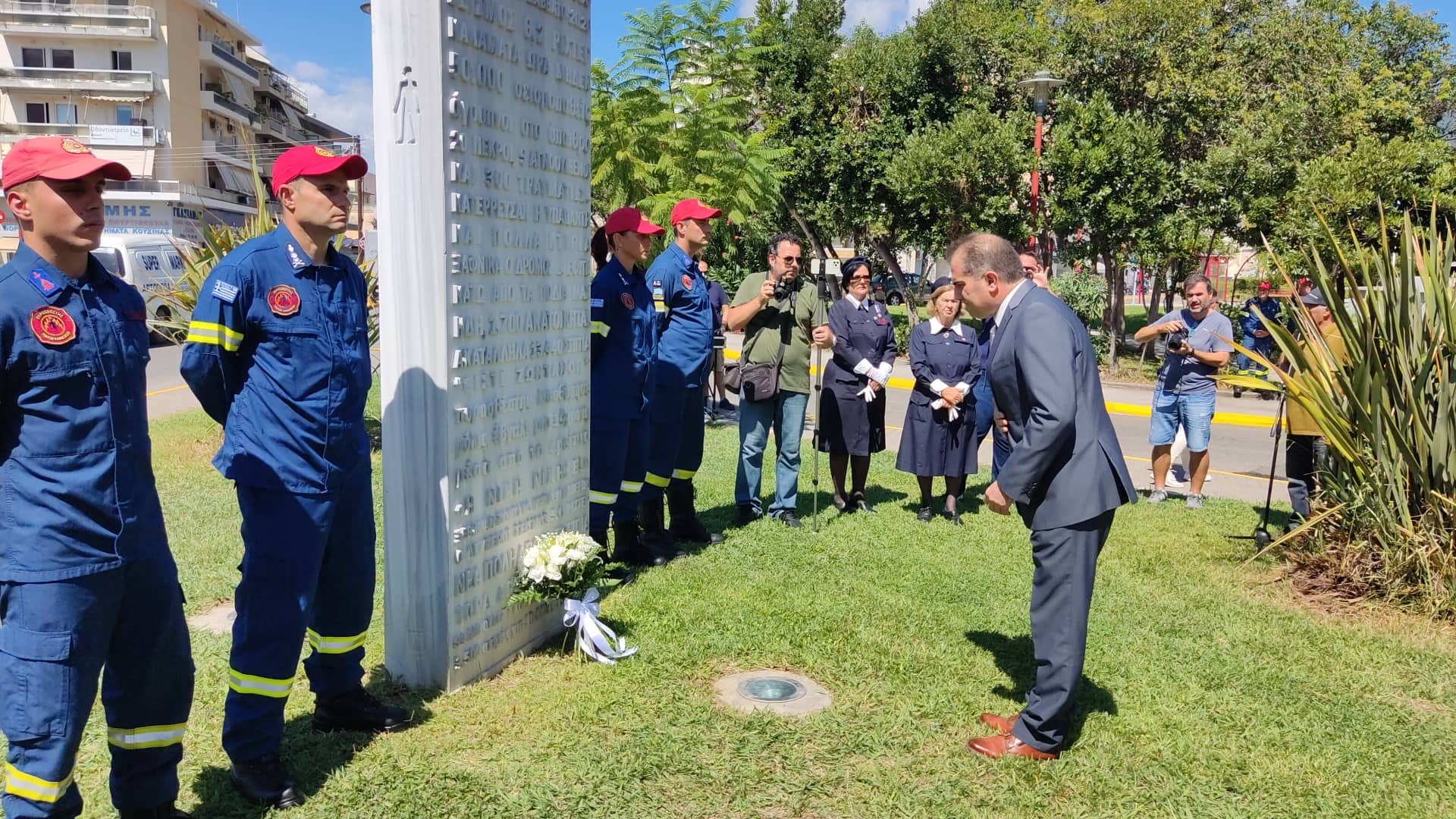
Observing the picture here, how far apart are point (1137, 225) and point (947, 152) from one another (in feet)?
13.4

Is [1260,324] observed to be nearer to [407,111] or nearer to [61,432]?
[407,111]

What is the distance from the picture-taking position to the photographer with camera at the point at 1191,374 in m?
8.35

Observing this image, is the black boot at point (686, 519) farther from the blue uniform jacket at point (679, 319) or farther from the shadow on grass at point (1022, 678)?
the shadow on grass at point (1022, 678)

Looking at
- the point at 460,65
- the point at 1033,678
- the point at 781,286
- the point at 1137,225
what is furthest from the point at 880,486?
the point at 1137,225

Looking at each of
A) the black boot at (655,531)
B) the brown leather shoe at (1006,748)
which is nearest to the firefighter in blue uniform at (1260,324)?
the black boot at (655,531)

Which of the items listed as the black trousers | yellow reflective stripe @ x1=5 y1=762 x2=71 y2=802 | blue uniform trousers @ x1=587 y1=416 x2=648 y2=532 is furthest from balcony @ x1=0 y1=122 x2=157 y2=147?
yellow reflective stripe @ x1=5 y1=762 x2=71 y2=802

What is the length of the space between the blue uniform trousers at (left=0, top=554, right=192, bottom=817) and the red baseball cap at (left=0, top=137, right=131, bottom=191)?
1107 millimetres

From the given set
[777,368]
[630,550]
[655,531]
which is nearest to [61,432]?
[630,550]

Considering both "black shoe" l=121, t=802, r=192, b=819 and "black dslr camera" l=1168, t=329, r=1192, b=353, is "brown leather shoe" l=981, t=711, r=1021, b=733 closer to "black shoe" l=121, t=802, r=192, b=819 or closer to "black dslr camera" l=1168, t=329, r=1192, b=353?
"black shoe" l=121, t=802, r=192, b=819

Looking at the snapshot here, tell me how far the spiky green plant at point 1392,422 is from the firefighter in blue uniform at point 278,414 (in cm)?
486

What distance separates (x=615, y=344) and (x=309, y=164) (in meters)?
2.45

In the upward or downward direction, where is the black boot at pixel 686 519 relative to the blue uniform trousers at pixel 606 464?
downward

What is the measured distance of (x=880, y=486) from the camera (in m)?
9.28

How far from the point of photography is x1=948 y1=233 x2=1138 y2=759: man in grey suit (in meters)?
3.86
